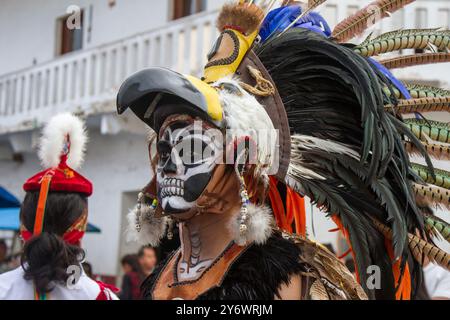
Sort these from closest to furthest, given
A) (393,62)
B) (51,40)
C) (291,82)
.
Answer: (291,82) → (393,62) → (51,40)

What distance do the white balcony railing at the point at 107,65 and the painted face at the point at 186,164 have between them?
523 cm

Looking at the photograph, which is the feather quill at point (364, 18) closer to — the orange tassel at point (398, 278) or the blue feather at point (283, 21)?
the blue feather at point (283, 21)

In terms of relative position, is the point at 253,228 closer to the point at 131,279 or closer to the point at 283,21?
the point at 283,21

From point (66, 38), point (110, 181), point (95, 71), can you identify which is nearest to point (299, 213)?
point (95, 71)

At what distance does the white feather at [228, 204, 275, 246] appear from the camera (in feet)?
8.69

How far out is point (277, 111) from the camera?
2.81m

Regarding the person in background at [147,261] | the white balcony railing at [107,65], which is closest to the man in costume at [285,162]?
the person in background at [147,261]

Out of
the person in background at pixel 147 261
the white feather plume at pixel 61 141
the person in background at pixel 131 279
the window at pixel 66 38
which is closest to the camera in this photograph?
the white feather plume at pixel 61 141

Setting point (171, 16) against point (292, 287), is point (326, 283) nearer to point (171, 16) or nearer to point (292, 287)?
point (292, 287)

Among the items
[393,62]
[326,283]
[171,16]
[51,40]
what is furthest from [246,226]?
[51,40]

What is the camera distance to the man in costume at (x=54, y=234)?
321 centimetres

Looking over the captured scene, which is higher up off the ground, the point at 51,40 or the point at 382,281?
the point at 51,40
